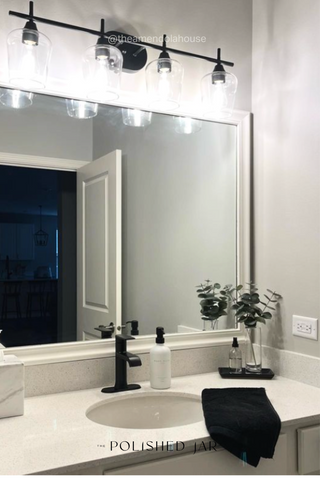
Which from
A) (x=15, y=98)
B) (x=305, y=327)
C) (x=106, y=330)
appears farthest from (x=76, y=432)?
(x=15, y=98)

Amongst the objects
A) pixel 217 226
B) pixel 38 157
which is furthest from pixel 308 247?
pixel 38 157

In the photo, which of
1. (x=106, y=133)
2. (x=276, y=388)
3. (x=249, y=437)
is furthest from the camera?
(x=106, y=133)

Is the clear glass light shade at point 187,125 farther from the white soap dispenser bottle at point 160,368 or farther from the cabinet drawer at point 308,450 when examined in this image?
the cabinet drawer at point 308,450

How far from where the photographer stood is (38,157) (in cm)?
161

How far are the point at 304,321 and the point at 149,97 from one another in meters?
1.03

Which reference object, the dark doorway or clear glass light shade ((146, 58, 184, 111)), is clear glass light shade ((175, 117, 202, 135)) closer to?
clear glass light shade ((146, 58, 184, 111))

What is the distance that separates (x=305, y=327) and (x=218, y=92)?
974 millimetres

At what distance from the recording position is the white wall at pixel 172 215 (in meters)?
1.77

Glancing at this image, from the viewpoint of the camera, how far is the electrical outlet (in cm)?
166

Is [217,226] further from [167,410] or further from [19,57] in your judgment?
[19,57]

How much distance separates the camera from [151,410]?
5.02 ft

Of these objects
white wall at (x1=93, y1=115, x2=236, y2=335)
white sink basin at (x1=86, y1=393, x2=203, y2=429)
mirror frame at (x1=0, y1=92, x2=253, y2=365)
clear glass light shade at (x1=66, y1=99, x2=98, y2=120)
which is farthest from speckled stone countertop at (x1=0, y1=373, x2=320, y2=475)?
clear glass light shade at (x1=66, y1=99, x2=98, y2=120)

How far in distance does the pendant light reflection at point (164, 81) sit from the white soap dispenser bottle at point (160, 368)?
92cm

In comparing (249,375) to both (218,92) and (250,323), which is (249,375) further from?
(218,92)
